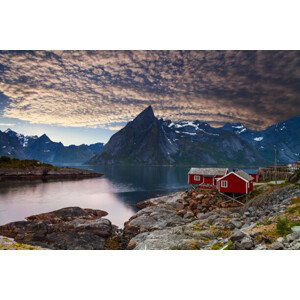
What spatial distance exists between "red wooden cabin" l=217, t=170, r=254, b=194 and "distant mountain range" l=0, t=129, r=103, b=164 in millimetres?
16227

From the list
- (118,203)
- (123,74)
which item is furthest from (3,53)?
(118,203)

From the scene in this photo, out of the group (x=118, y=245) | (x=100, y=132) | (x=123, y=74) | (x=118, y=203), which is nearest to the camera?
(x=118, y=245)

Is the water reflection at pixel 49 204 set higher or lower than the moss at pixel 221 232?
lower

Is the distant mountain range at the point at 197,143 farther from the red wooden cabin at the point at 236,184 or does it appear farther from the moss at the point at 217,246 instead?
the moss at the point at 217,246

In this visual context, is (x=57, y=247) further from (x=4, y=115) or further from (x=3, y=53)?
(x=3, y=53)

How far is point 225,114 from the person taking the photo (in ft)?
84.3

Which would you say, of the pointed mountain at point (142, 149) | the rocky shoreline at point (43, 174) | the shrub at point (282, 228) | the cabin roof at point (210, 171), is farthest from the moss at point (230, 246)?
the rocky shoreline at point (43, 174)

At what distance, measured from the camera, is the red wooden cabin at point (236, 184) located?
2974cm

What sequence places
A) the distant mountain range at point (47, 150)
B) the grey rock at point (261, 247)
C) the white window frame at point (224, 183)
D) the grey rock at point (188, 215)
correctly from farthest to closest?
the distant mountain range at point (47, 150) < the white window frame at point (224, 183) < the grey rock at point (188, 215) < the grey rock at point (261, 247)

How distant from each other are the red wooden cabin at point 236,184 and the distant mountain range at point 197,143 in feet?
15.1

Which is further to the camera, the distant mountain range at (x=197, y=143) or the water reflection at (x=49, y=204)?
the distant mountain range at (x=197, y=143)

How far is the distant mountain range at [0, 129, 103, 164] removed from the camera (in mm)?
40641

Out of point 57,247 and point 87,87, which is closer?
point 57,247
